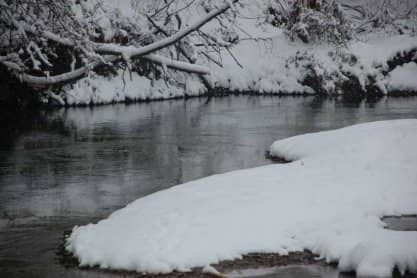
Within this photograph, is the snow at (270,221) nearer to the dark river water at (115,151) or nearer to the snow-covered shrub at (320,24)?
the dark river water at (115,151)

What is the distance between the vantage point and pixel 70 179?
14.4 meters

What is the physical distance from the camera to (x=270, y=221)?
30.1 feet

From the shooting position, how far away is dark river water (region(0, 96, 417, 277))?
10.3 m

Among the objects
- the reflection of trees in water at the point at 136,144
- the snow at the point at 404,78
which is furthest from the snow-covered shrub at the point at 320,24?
the reflection of trees in water at the point at 136,144

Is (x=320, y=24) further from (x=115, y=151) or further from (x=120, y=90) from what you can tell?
(x=115, y=151)

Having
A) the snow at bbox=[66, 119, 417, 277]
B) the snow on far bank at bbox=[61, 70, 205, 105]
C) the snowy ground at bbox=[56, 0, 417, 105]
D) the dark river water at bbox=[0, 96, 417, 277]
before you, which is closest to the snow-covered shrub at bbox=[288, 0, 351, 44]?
the snowy ground at bbox=[56, 0, 417, 105]

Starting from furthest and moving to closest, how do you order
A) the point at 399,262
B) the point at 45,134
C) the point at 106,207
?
the point at 45,134
the point at 106,207
the point at 399,262

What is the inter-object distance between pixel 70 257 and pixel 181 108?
21.1m

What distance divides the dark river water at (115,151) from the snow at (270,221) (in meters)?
0.50

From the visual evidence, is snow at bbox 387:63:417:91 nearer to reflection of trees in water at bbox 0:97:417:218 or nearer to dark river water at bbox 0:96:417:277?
dark river water at bbox 0:96:417:277

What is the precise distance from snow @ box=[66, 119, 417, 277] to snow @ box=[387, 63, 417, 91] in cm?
2466

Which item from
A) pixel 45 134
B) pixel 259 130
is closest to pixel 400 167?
pixel 259 130

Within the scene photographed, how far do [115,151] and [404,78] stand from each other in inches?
901

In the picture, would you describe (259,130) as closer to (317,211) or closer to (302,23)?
(317,211)
